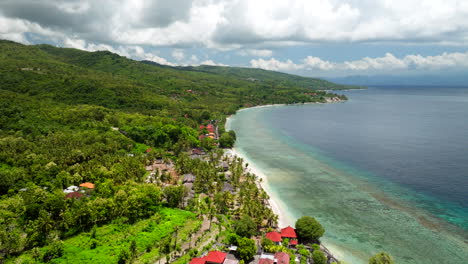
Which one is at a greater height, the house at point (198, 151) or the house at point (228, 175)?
the house at point (198, 151)

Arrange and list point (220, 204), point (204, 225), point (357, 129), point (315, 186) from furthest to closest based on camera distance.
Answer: point (357, 129)
point (315, 186)
point (220, 204)
point (204, 225)

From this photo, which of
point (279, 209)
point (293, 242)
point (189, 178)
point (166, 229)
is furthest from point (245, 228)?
point (189, 178)

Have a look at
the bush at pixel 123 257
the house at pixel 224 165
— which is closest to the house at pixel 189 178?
the house at pixel 224 165

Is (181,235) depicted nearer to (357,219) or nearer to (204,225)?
(204,225)

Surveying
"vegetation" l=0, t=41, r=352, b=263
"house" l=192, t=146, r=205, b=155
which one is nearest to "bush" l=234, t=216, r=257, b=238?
"vegetation" l=0, t=41, r=352, b=263

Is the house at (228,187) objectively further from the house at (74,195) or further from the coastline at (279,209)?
the house at (74,195)

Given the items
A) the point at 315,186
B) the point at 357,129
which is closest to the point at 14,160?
the point at 315,186

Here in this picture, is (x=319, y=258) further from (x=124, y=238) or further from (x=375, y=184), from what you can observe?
(x=375, y=184)

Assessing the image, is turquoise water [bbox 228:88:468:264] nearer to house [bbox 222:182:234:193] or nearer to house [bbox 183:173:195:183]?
house [bbox 222:182:234:193]
